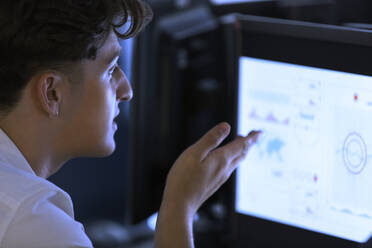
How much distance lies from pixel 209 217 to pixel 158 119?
36 centimetres

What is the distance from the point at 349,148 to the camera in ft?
3.84

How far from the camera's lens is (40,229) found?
953mm

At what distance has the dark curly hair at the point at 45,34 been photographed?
3.32 feet

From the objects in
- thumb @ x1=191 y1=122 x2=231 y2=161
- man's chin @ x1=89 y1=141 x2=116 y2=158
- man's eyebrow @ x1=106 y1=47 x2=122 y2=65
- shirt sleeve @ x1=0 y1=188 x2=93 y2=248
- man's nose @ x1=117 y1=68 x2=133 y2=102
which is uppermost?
man's eyebrow @ x1=106 y1=47 x2=122 y2=65

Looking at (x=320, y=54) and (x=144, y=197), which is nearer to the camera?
(x=320, y=54)

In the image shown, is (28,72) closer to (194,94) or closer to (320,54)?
(320,54)

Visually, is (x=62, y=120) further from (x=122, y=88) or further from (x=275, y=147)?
(x=275, y=147)

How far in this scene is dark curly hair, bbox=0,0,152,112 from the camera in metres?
1.01

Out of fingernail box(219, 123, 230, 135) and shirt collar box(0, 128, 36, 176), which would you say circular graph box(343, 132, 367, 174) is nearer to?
fingernail box(219, 123, 230, 135)

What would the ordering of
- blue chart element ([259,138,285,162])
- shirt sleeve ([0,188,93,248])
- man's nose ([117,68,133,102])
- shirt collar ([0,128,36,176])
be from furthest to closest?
blue chart element ([259,138,285,162])
man's nose ([117,68,133,102])
shirt collar ([0,128,36,176])
shirt sleeve ([0,188,93,248])

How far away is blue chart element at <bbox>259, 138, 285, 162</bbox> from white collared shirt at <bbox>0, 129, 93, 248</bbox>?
46 cm

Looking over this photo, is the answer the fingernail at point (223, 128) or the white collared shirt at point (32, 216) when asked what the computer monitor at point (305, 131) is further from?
the white collared shirt at point (32, 216)

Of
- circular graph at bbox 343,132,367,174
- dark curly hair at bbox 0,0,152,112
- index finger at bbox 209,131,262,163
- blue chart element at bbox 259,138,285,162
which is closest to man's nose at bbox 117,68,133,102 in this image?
dark curly hair at bbox 0,0,152,112

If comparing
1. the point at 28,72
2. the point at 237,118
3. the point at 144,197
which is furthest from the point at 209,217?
the point at 28,72
